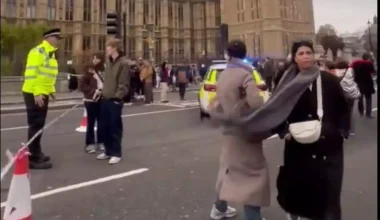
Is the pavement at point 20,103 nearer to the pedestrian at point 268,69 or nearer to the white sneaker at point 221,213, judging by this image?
the pedestrian at point 268,69

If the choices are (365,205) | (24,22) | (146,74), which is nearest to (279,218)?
(365,205)

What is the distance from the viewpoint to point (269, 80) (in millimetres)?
3857

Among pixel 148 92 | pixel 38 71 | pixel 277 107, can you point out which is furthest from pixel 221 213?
pixel 148 92

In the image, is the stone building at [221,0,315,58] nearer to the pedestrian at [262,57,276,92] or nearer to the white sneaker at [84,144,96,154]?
the pedestrian at [262,57,276,92]

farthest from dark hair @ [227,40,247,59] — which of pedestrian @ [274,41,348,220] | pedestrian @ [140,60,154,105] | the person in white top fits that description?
pedestrian @ [140,60,154,105]

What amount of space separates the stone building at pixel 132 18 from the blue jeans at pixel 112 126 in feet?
4.90

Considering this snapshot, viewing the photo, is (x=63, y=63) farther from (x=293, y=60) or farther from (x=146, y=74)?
(x=146, y=74)

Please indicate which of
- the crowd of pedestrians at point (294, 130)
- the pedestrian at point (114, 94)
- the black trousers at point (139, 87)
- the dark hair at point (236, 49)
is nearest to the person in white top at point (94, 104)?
the pedestrian at point (114, 94)

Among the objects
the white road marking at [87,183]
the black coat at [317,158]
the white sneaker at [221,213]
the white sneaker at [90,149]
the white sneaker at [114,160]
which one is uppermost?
the black coat at [317,158]

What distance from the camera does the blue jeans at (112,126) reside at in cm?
617

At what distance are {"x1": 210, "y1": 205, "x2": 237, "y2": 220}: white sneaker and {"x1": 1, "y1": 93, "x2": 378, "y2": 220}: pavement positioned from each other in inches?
3.3

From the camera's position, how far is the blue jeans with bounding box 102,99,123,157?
617 centimetres

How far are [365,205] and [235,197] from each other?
1761 millimetres

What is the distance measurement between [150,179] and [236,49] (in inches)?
103
